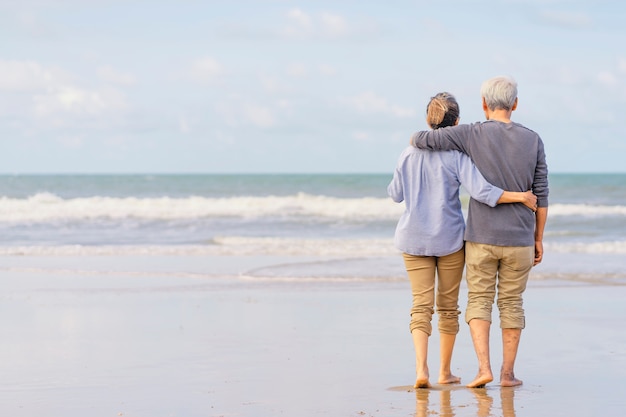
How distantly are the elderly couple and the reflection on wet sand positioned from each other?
0.08 meters

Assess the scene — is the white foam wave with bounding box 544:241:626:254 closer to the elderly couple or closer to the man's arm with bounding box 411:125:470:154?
the elderly couple

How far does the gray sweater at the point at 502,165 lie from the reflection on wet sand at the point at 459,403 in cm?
74

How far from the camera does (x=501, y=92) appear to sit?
13.8 ft

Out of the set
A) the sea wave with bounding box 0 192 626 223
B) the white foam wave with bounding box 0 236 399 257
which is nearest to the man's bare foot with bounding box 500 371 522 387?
the white foam wave with bounding box 0 236 399 257

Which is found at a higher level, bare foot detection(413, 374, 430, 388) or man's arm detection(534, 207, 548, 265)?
man's arm detection(534, 207, 548, 265)

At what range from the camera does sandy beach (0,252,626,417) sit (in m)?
4.04

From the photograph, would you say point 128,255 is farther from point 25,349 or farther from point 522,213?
point 522,213

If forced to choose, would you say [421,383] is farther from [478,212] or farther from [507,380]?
[478,212]

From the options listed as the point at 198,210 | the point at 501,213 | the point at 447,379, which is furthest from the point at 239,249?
the point at 198,210

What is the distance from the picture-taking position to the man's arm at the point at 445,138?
13.7ft

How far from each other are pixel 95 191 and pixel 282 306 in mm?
37973

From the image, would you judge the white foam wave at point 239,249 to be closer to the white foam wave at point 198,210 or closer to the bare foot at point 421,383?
the white foam wave at point 198,210

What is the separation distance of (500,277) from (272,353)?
64.6 inches

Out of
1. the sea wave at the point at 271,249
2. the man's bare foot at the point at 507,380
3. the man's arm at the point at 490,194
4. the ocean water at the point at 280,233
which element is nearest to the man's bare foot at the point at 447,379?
the man's bare foot at the point at 507,380
